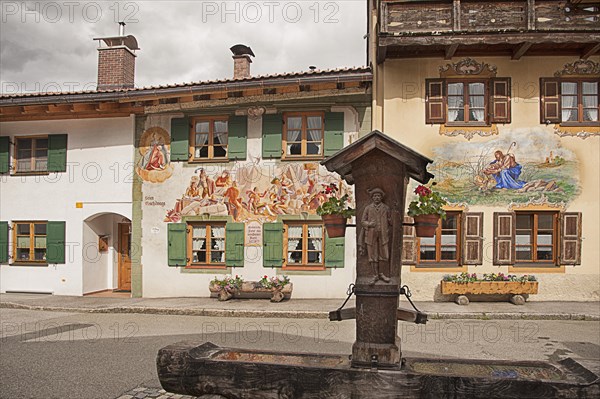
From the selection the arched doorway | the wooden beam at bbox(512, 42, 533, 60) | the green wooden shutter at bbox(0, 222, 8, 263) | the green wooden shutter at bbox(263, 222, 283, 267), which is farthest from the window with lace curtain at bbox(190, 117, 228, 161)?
the wooden beam at bbox(512, 42, 533, 60)

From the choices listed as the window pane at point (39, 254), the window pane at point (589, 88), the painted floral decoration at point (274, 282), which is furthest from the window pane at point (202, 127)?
the window pane at point (589, 88)

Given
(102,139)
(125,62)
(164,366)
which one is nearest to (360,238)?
(164,366)

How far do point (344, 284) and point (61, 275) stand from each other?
760 centimetres

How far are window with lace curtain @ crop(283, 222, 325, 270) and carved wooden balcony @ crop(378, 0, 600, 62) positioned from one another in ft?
14.7

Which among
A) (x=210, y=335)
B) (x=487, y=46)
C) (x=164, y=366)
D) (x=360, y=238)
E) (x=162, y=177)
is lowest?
(x=210, y=335)

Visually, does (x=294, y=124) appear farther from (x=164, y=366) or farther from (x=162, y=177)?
(x=164, y=366)

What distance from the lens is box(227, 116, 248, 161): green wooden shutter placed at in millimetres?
13742

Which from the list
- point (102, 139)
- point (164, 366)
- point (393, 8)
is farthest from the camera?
point (102, 139)

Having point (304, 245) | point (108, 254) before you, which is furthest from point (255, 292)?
point (108, 254)

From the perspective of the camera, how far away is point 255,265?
1355 centimetres

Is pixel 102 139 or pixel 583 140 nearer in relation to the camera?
pixel 583 140

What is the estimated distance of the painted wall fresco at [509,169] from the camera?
1281 centimetres

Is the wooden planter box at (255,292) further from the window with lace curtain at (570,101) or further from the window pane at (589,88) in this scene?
the window pane at (589,88)

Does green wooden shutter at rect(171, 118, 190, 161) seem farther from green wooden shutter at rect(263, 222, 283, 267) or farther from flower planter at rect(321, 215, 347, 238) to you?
flower planter at rect(321, 215, 347, 238)
